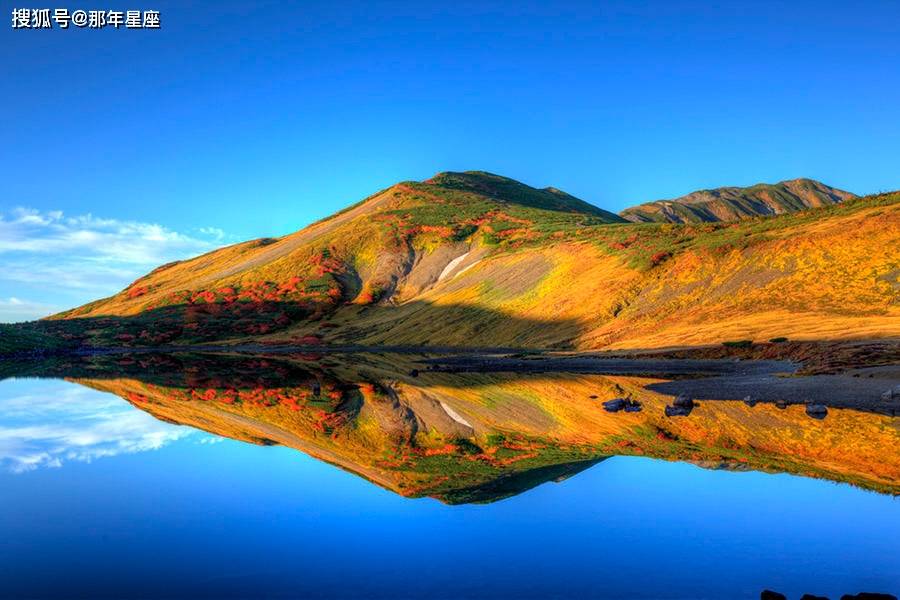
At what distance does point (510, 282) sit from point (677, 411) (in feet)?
247

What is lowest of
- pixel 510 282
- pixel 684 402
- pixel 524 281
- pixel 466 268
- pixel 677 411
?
pixel 677 411

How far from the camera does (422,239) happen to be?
499 feet

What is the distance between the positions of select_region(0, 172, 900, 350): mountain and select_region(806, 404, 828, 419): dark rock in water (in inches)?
907

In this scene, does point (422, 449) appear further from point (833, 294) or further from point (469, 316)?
point (469, 316)

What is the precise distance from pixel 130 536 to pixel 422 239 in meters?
136

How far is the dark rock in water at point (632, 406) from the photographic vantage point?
3572 centimetres

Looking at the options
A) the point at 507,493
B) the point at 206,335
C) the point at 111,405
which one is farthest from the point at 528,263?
the point at 507,493

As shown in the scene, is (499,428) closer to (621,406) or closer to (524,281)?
(621,406)

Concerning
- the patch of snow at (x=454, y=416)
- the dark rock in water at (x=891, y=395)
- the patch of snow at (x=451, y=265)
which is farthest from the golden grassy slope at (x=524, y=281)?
the patch of snow at (x=454, y=416)

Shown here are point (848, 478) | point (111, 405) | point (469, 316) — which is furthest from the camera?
point (469, 316)

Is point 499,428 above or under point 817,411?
under

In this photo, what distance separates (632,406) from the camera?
36.4 metres

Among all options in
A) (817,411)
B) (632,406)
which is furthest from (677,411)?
(817,411)

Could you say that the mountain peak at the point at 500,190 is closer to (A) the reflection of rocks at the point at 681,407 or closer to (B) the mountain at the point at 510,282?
(B) the mountain at the point at 510,282
